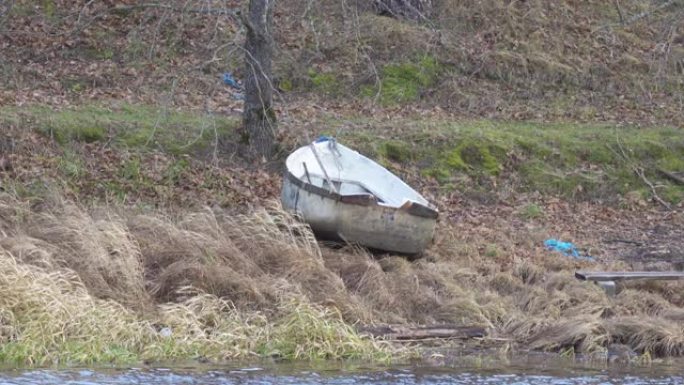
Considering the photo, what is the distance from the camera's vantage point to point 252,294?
12.0 meters

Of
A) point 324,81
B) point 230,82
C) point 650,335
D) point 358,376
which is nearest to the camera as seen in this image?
point 358,376

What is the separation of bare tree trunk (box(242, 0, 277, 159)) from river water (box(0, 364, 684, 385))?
6.45 meters

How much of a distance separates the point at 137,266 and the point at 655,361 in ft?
16.7

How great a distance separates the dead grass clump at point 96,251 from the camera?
463 inches

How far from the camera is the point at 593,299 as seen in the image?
512 inches

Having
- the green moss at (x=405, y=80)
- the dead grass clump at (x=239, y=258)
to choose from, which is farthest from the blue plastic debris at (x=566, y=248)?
the green moss at (x=405, y=80)

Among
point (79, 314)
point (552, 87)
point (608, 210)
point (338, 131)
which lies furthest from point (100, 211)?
point (552, 87)

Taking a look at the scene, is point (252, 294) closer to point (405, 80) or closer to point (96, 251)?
point (96, 251)

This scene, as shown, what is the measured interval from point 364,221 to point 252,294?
2403 millimetres

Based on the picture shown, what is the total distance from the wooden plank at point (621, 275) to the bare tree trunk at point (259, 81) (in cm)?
511

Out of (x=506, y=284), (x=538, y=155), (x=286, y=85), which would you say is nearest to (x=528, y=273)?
(x=506, y=284)

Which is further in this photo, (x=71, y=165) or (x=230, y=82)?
(x=230, y=82)

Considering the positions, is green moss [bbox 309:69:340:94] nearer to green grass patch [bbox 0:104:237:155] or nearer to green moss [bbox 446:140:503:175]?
green grass patch [bbox 0:104:237:155]

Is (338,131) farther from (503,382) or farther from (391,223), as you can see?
(503,382)
